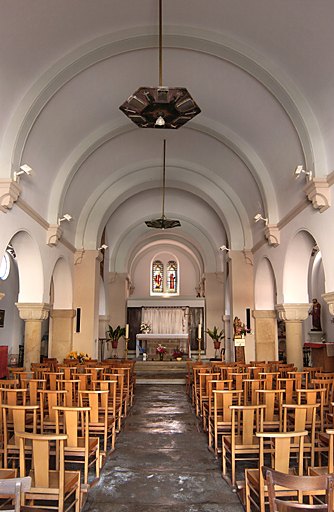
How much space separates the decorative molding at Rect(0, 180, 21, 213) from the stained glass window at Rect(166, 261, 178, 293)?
75.2 ft

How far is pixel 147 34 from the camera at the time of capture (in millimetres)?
8484

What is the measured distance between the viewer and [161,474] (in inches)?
222

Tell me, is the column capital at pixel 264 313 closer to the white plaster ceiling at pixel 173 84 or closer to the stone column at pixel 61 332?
the white plaster ceiling at pixel 173 84

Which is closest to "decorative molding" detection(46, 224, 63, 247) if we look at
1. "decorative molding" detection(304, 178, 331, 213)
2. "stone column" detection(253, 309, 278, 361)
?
"decorative molding" detection(304, 178, 331, 213)

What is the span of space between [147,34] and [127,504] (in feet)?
25.7

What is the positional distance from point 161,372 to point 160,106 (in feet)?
39.5

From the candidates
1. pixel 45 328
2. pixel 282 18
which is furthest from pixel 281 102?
pixel 45 328

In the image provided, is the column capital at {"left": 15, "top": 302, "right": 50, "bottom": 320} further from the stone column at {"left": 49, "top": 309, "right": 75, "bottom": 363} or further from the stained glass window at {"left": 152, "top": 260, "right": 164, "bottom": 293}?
the stained glass window at {"left": 152, "top": 260, "right": 164, "bottom": 293}

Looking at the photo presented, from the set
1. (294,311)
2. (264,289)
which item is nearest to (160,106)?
(294,311)

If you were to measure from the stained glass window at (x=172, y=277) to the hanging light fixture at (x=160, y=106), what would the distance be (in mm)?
23895

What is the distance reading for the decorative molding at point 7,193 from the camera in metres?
8.39

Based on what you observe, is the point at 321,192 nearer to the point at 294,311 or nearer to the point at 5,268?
the point at 294,311

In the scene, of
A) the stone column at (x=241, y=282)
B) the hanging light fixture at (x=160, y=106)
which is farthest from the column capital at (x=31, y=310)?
the stone column at (x=241, y=282)

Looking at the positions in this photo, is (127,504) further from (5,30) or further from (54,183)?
(54,183)
